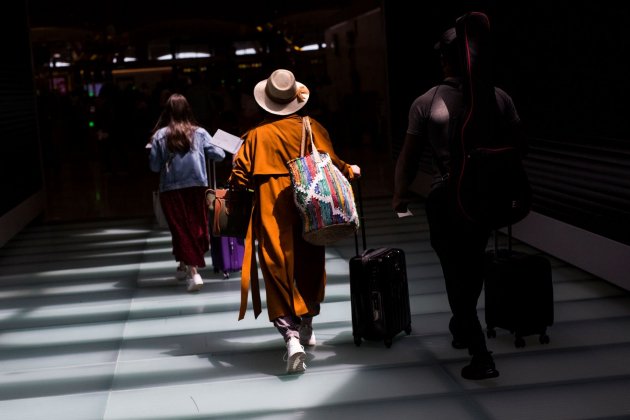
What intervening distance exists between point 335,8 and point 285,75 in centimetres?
1770

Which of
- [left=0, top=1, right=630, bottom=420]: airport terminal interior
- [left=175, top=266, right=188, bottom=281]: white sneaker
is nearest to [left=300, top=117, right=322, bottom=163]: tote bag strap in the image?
[left=0, top=1, right=630, bottom=420]: airport terminal interior

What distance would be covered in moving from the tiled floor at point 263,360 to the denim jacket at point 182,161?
814 millimetres

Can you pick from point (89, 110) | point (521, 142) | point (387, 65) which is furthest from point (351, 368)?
point (89, 110)

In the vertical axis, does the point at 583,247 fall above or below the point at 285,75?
below

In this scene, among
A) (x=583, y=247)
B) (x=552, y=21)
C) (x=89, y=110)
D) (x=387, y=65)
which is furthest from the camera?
(x=89, y=110)

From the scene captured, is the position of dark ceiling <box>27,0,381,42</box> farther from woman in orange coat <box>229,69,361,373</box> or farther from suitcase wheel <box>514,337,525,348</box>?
suitcase wheel <box>514,337,525,348</box>

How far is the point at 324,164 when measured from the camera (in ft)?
14.7

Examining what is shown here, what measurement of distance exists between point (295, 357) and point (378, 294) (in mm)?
592

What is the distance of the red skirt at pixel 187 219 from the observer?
22.2 ft

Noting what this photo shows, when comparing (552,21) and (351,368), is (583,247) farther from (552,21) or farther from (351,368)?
(351,368)

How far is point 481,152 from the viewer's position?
154 inches

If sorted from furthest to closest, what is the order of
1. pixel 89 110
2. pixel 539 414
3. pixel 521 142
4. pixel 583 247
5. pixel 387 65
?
pixel 89 110 → pixel 387 65 → pixel 583 247 → pixel 521 142 → pixel 539 414

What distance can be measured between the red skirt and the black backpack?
3153mm

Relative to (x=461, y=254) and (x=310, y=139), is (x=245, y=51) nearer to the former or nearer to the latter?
(x=310, y=139)
